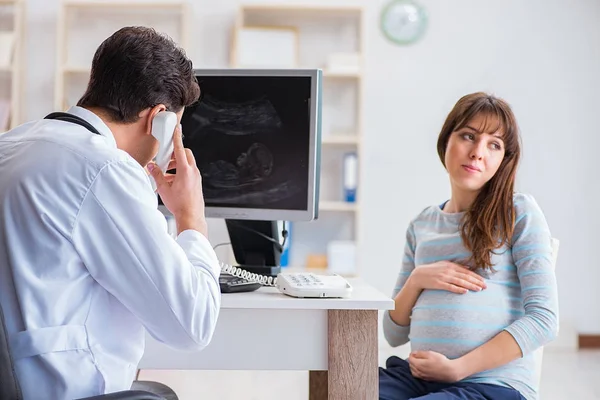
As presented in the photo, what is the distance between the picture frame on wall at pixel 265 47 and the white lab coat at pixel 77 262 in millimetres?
3209

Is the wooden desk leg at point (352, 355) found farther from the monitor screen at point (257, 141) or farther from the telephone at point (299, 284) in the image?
the monitor screen at point (257, 141)

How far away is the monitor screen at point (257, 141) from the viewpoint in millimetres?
1823

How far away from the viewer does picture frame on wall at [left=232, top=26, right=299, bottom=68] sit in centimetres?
424

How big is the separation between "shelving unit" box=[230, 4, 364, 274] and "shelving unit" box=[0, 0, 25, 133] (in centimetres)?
126

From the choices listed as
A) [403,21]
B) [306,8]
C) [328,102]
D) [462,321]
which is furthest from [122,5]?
[462,321]

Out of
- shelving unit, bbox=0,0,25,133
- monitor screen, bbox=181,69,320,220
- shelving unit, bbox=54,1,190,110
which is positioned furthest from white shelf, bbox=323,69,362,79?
monitor screen, bbox=181,69,320,220

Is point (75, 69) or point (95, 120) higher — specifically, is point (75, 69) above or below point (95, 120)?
above

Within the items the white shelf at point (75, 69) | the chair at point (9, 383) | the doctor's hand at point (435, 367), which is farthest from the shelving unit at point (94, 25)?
the chair at point (9, 383)

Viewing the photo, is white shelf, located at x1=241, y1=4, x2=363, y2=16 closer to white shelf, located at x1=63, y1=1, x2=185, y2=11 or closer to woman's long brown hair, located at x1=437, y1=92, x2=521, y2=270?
white shelf, located at x1=63, y1=1, x2=185, y2=11

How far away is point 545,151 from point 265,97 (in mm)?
3156

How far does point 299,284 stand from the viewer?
59.1 inches

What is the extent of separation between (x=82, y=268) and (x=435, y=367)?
915mm

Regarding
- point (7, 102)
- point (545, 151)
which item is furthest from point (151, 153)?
point (545, 151)

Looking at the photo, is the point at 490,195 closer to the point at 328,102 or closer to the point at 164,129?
the point at 164,129
